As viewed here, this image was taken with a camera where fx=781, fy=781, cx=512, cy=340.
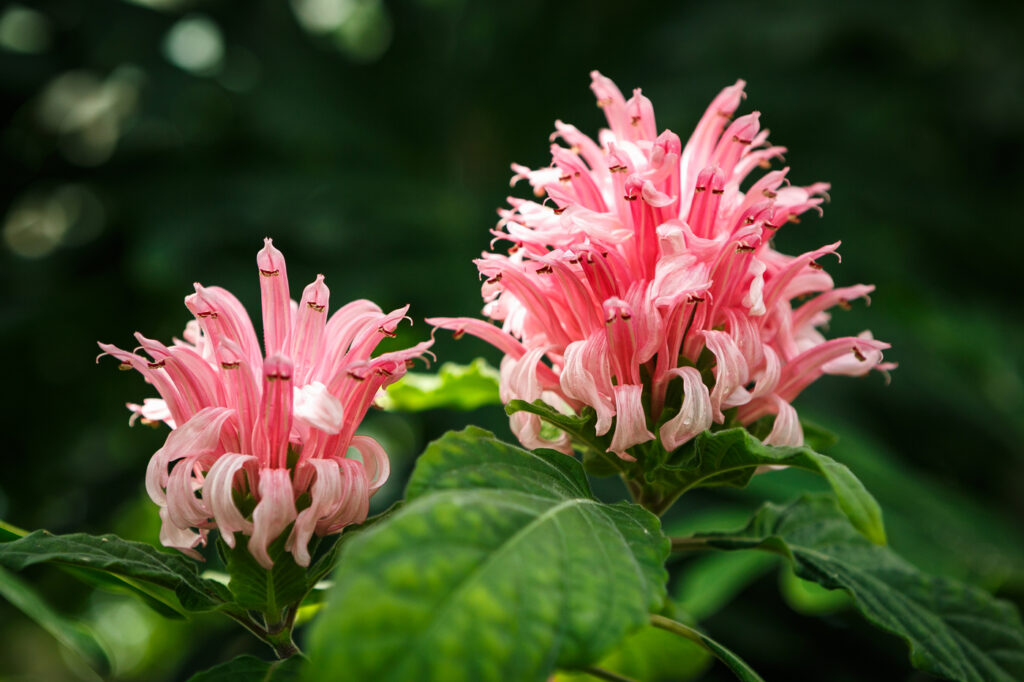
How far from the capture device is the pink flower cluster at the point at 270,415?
0.83 meters

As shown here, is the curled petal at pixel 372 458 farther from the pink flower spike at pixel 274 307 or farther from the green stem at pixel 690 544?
Result: the green stem at pixel 690 544

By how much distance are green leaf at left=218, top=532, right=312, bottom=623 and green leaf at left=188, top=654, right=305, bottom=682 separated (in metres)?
0.07

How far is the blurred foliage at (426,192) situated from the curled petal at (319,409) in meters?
1.78

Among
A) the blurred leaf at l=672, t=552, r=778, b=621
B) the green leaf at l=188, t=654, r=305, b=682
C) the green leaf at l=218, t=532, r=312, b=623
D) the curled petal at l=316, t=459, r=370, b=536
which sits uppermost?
the curled petal at l=316, t=459, r=370, b=536

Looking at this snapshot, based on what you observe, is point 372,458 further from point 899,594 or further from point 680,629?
point 899,594

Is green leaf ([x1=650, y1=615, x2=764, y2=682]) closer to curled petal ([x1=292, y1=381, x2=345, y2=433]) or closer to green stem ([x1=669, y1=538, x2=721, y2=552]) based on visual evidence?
green stem ([x1=669, y1=538, x2=721, y2=552])

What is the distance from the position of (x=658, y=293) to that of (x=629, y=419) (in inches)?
5.9

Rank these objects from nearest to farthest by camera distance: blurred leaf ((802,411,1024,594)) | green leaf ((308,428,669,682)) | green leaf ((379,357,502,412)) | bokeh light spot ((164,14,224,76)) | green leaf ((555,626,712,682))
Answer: green leaf ((308,428,669,682)) < green leaf ((379,357,502,412)) < green leaf ((555,626,712,682)) < blurred leaf ((802,411,1024,594)) < bokeh light spot ((164,14,224,76))

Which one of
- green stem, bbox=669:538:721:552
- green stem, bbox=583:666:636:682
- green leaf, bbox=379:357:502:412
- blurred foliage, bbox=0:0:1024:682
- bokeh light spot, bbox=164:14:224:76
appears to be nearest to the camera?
green stem, bbox=583:666:636:682

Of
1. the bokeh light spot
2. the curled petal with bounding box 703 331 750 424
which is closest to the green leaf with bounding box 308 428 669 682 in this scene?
the curled petal with bounding box 703 331 750 424

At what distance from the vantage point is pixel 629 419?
2.97 ft

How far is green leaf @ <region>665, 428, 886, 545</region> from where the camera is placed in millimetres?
721

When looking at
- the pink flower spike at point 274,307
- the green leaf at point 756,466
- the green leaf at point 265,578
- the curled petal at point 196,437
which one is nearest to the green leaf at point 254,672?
the green leaf at point 265,578

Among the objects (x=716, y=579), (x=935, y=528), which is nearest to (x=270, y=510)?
(x=716, y=579)
